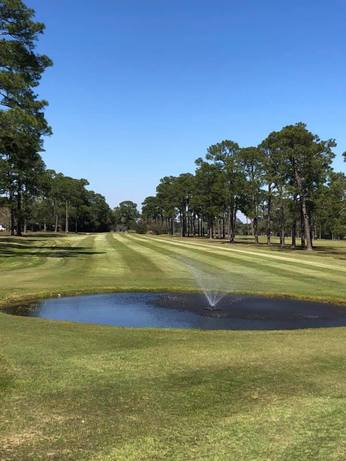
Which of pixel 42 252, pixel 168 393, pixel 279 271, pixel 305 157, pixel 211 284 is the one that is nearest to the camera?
pixel 168 393

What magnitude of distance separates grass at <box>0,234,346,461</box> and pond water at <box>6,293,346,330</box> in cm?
152

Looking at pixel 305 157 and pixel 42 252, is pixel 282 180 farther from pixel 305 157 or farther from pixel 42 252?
pixel 42 252

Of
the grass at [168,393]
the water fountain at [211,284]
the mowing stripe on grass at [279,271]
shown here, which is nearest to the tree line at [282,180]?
the mowing stripe on grass at [279,271]

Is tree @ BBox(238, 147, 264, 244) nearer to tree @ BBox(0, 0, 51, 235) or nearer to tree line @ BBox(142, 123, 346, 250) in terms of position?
tree line @ BBox(142, 123, 346, 250)

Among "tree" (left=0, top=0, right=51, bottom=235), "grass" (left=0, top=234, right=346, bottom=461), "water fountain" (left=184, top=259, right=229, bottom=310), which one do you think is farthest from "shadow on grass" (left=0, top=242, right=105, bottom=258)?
"grass" (left=0, top=234, right=346, bottom=461)

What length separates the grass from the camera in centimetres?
525

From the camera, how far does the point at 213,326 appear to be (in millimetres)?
13383

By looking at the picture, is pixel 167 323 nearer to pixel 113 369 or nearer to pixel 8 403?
pixel 113 369

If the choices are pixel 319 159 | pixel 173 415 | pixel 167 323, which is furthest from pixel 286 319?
pixel 319 159

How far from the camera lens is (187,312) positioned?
15398 millimetres

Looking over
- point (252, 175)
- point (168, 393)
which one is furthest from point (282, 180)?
point (168, 393)

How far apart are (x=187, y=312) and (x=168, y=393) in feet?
27.8

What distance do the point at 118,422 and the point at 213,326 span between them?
7.69m

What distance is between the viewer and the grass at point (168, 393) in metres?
5.25
